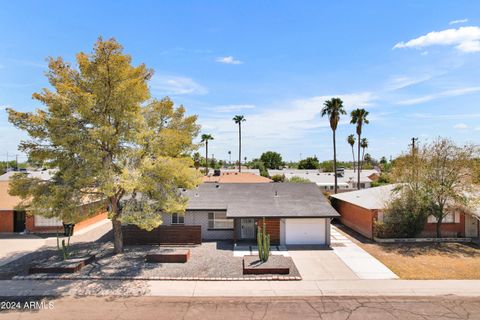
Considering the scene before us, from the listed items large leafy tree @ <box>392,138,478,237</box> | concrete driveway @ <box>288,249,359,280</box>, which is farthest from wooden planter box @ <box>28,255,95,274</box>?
large leafy tree @ <box>392,138,478,237</box>

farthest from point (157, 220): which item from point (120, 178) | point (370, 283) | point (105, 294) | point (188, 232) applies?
point (370, 283)

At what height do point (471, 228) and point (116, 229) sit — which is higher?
point (116, 229)

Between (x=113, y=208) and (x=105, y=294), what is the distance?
5.38 meters

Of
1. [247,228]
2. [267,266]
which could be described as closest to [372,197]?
[247,228]

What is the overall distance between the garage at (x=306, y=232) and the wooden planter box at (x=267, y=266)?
469 cm

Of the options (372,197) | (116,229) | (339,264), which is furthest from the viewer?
(372,197)

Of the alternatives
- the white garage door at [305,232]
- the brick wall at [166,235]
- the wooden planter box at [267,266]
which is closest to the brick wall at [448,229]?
the white garage door at [305,232]

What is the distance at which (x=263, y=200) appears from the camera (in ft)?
77.1

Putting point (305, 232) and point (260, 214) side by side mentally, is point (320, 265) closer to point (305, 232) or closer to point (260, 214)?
point (305, 232)

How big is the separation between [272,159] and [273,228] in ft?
294

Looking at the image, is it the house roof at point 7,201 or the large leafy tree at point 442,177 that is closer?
the large leafy tree at point 442,177

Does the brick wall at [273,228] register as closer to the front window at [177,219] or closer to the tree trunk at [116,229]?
the front window at [177,219]

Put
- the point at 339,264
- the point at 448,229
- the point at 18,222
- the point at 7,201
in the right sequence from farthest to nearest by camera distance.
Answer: the point at 7,201 < the point at 18,222 < the point at 448,229 < the point at 339,264

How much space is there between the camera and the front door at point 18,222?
24766 mm
